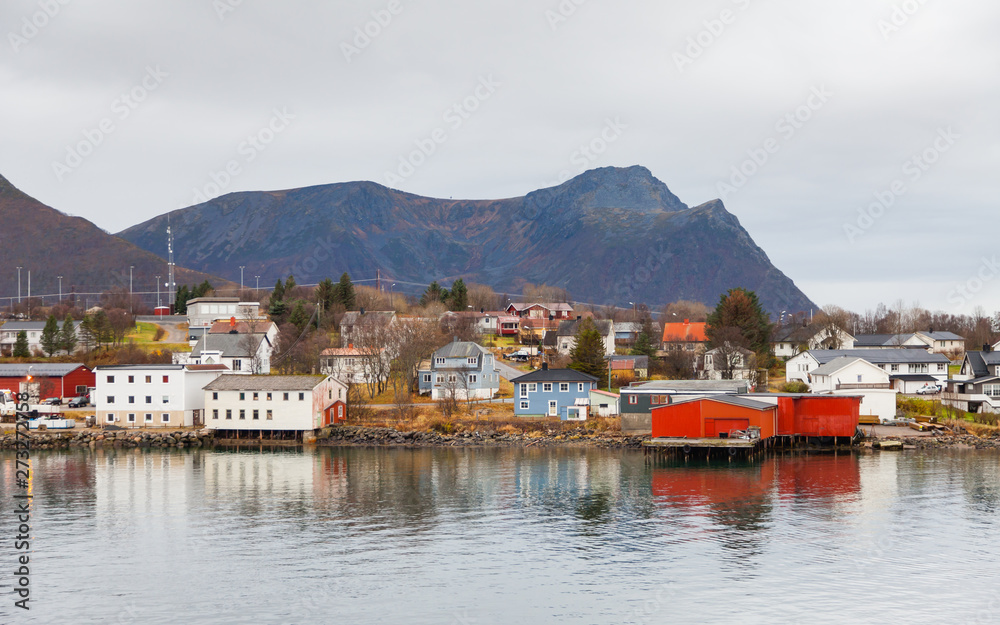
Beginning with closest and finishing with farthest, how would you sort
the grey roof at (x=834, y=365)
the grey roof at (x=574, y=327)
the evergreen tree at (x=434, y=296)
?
1. the grey roof at (x=834, y=365)
2. the grey roof at (x=574, y=327)
3. the evergreen tree at (x=434, y=296)

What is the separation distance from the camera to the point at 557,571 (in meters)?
30.1

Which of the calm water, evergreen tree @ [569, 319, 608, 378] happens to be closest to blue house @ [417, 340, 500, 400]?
evergreen tree @ [569, 319, 608, 378]

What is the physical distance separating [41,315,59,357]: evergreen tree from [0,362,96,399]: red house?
11.9 metres

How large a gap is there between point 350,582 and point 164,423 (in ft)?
153

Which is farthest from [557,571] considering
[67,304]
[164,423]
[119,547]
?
[67,304]

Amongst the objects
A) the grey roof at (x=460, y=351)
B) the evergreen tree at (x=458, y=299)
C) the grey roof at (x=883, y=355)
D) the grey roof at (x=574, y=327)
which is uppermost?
the evergreen tree at (x=458, y=299)

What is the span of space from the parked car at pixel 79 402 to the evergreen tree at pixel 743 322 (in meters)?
57.9

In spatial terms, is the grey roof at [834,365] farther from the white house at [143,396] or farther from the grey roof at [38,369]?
the grey roof at [38,369]

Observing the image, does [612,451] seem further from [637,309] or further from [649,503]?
[637,309]

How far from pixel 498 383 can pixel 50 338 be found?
48.5 meters

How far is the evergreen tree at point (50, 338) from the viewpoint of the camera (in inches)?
3674

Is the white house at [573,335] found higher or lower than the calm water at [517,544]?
higher

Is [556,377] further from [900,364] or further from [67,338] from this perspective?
[67,338]

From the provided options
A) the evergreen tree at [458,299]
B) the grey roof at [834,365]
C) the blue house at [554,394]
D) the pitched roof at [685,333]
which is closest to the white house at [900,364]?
the grey roof at [834,365]
